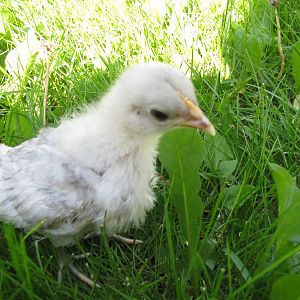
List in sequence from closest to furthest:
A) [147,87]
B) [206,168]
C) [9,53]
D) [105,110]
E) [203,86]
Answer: [147,87] → [105,110] → [206,168] → [203,86] → [9,53]

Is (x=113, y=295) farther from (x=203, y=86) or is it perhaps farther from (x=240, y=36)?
(x=240, y=36)

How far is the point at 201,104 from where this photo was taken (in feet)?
6.21

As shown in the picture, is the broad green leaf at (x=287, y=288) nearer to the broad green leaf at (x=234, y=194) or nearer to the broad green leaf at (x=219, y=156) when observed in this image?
the broad green leaf at (x=234, y=194)

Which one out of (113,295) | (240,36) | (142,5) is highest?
(142,5)

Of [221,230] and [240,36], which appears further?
[240,36]

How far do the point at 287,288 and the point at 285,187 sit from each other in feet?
0.79

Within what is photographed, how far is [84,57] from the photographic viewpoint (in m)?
2.25

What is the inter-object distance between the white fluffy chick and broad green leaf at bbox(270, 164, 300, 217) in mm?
196

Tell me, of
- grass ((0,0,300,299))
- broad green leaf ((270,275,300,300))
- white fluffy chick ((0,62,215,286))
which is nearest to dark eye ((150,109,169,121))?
white fluffy chick ((0,62,215,286))

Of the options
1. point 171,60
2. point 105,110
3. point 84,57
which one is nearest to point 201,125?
point 105,110

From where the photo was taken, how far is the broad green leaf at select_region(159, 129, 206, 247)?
1.33m

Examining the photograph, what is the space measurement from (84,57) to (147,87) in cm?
113

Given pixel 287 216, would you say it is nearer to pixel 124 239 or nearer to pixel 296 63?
pixel 124 239

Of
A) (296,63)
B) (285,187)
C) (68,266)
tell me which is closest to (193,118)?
(285,187)
